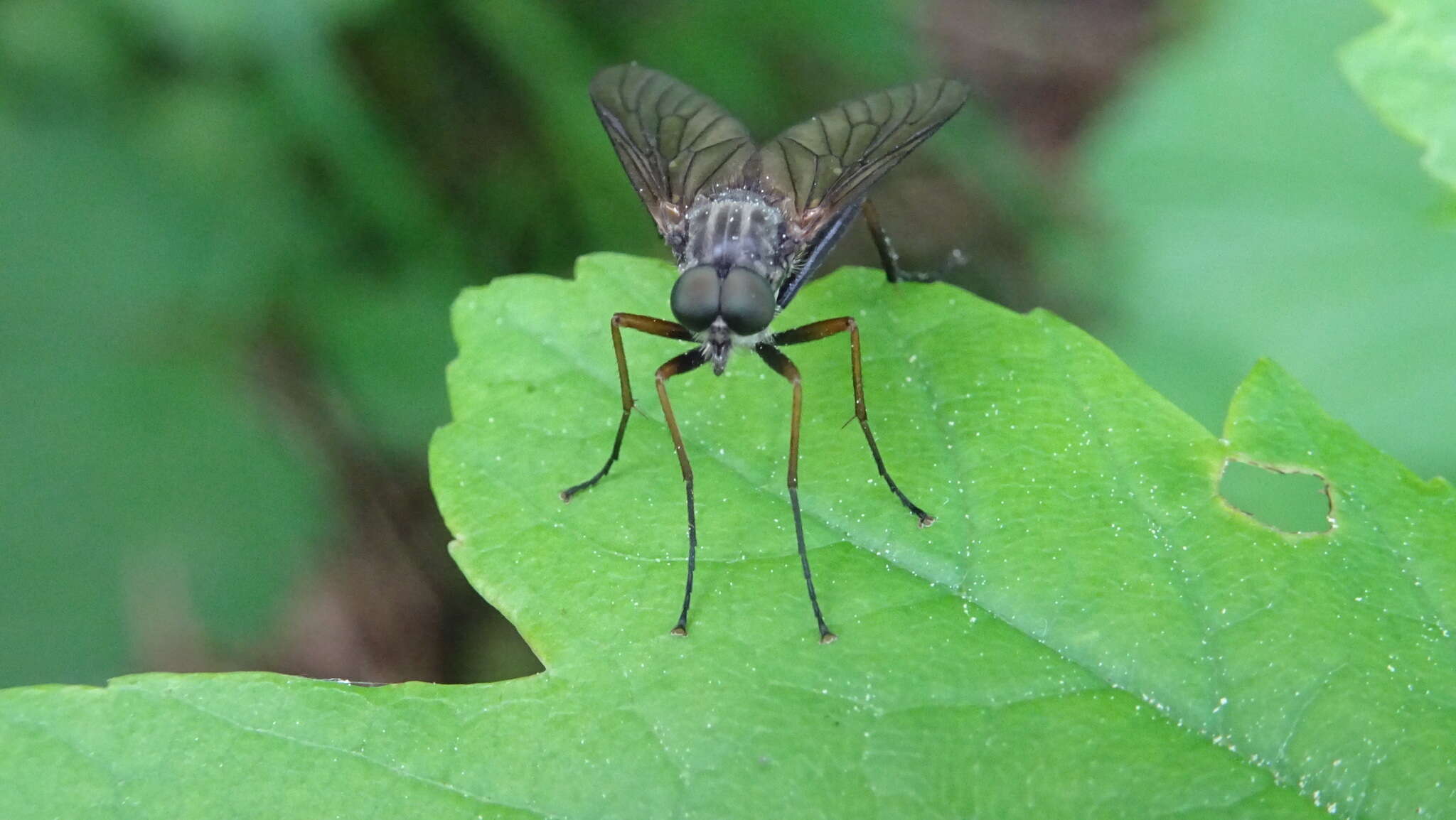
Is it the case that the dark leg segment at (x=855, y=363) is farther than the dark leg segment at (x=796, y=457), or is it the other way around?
the dark leg segment at (x=855, y=363)

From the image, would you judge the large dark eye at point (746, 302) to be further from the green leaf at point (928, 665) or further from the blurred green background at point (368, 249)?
the blurred green background at point (368, 249)

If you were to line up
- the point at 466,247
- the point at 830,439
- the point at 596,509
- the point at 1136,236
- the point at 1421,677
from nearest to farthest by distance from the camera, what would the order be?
the point at 1421,677
the point at 596,509
the point at 830,439
the point at 1136,236
the point at 466,247

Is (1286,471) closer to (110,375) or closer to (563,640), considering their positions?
(563,640)

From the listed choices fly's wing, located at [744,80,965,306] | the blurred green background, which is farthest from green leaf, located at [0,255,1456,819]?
the blurred green background

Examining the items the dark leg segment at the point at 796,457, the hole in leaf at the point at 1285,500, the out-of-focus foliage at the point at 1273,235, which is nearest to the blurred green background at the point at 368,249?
the out-of-focus foliage at the point at 1273,235

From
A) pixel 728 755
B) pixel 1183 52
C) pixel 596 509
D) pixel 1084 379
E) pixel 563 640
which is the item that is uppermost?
pixel 1183 52

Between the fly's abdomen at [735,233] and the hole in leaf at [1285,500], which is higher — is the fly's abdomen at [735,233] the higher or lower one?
the higher one

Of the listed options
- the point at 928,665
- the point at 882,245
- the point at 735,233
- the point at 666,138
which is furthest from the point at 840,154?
the point at 928,665

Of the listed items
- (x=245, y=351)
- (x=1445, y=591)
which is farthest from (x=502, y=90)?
(x=1445, y=591)
